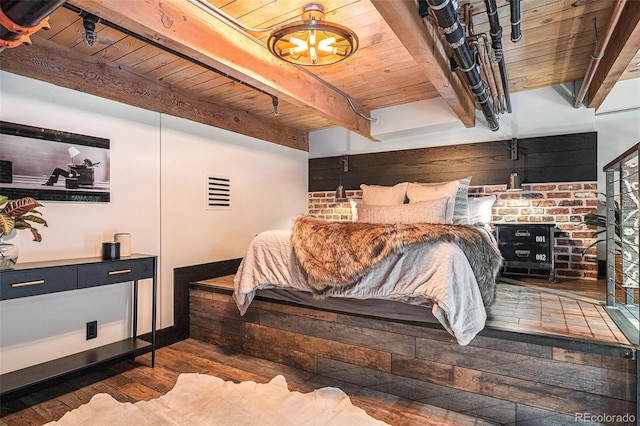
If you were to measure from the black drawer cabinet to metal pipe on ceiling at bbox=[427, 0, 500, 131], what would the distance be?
1.28 metres

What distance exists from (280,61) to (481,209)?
2.51 m

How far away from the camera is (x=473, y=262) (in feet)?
7.04

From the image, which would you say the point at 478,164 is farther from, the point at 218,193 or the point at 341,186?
the point at 218,193

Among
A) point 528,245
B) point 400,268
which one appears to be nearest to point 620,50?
point 528,245

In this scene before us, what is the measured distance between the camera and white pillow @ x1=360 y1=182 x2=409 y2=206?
3900 mm

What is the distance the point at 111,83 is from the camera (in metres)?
2.80

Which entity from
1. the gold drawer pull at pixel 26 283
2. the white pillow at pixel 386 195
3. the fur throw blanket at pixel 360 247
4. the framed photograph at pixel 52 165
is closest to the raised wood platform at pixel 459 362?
the fur throw blanket at pixel 360 247

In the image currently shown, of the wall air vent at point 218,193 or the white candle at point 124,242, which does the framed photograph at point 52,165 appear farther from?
the wall air vent at point 218,193

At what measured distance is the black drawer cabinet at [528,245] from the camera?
3.40 m

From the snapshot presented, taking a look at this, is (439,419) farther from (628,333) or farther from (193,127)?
(193,127)

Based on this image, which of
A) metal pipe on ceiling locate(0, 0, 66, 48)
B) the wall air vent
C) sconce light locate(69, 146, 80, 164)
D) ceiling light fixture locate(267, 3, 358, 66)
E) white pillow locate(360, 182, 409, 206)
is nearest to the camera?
metal pipe on ceiling locate(0, 0, 66, 48)

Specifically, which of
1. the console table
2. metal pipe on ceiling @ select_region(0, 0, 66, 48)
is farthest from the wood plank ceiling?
the console table

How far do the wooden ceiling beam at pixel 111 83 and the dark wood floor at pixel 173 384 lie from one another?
2.08m

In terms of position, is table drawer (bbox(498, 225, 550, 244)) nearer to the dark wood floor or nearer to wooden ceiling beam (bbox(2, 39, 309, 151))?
the dark wood floor
